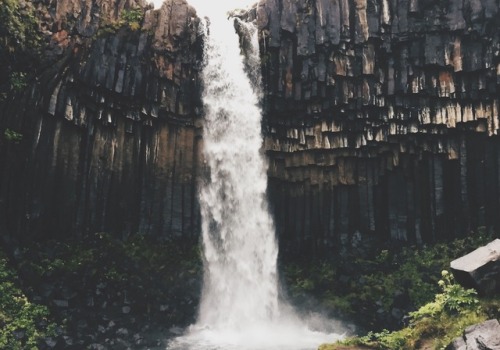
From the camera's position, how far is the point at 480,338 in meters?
8.01

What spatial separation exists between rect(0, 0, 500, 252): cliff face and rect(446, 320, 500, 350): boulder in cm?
1310

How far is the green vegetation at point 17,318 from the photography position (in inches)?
605

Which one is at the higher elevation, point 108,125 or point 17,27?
point 17,27

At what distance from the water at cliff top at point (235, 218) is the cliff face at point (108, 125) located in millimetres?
876

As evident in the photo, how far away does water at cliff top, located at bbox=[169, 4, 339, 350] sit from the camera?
20.3m

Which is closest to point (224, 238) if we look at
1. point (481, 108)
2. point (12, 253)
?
point (12, 253)

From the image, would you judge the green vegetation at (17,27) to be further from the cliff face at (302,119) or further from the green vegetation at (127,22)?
the green vegetation at (127,22)

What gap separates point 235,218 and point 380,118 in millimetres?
7695

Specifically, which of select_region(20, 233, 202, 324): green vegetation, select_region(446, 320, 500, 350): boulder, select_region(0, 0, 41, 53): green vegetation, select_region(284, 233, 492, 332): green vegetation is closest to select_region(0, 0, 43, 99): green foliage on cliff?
select_region(0, 0, 41, 53): green vegetation

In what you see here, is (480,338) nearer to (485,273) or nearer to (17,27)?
(485,273)

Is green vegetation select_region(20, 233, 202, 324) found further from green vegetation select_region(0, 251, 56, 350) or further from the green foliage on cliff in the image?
the green foliage on cliff

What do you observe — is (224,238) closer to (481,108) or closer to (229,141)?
(229,141)

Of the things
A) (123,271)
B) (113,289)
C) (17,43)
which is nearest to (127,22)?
(17,43)

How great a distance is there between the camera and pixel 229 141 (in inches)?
896
